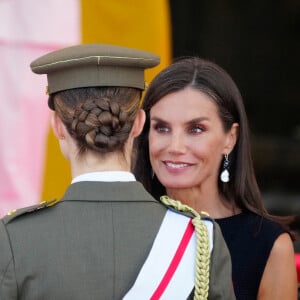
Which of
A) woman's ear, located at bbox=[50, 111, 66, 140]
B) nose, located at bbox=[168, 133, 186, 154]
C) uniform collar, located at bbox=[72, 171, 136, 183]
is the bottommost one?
nose, located at bbox=[168, 133, 186, 154]

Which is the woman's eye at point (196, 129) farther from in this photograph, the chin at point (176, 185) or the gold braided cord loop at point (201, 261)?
the gold braided cord loop at point (201, 261)

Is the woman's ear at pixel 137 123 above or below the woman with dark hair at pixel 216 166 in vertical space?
above

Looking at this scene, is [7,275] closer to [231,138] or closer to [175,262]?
[175,262]

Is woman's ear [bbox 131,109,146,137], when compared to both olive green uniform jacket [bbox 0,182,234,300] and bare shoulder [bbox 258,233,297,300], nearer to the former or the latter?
olive green uniform jacket [bbox 0,182,234,300]

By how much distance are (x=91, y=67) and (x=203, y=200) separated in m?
0.92

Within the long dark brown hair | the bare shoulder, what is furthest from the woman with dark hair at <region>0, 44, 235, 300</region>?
the long dark brown hair

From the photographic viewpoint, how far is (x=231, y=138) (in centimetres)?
305

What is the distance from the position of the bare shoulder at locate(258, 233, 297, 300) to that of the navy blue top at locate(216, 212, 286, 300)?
2cm

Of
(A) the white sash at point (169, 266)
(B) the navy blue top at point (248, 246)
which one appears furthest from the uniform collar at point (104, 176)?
(B) the navy blue top at point (248, 246)

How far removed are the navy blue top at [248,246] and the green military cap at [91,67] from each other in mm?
846

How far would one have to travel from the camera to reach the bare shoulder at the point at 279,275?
2.87 m

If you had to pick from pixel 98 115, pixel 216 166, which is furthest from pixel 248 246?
pixel 98 115

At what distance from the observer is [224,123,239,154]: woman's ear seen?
9.96 ft

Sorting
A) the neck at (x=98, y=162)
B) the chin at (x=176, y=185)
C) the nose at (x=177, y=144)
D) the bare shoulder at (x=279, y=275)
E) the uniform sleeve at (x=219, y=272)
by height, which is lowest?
the bare shoulder at (x=279, y=275)
